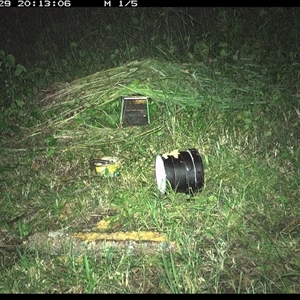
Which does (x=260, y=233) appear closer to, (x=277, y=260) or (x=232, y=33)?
(x=277, y=260)

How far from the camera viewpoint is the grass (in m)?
2.18

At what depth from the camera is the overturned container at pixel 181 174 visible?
2682 millimetres

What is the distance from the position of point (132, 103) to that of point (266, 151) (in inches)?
47.2

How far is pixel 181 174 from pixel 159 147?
0.59 meters

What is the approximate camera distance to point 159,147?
322cm

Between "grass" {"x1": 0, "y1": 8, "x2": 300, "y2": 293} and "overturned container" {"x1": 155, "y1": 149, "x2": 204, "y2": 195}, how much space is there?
0.20ft

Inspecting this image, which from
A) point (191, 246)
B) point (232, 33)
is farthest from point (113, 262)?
point (232, 33)
